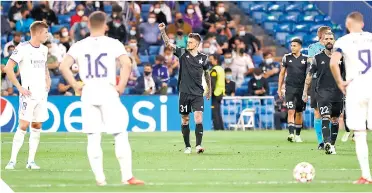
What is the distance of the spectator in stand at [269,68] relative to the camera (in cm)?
3169

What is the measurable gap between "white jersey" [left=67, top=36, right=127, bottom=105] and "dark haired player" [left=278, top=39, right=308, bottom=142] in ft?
33.9

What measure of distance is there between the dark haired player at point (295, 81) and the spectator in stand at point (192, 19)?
1034 centimetres

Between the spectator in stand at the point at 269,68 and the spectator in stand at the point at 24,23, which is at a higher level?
the spectator in stand at the point at 24,23

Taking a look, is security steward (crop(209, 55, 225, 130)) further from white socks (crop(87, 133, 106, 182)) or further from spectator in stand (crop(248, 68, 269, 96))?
white socks (crop(87, 133, 106, 182))

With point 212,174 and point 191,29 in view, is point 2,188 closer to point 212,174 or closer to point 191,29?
point 212,174

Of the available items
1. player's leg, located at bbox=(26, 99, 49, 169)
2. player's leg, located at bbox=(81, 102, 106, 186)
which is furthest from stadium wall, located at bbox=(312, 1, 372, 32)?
player's leg, located at bbox=(81, 102, 106, 186)

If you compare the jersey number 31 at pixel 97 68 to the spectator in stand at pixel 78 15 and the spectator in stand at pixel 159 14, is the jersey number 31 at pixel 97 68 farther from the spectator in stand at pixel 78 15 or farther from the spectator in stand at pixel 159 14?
the spectator in stand at pixel 159 14

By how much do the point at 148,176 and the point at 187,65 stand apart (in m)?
5.03

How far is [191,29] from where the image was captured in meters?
33.0

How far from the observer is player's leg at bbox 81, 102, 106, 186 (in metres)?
12.9

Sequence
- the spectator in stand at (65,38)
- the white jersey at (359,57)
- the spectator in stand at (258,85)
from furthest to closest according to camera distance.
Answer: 1. the spectator in stand at (65,38)
2. the spectator in stand at (258,85)
3. the white jersey at (359,57)

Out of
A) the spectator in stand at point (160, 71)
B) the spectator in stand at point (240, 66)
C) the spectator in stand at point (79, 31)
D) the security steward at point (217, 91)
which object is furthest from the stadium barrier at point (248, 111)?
the spectator in stand at point (79, 31)

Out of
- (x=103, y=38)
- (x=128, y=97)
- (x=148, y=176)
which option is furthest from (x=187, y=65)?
(x=128, y=97)

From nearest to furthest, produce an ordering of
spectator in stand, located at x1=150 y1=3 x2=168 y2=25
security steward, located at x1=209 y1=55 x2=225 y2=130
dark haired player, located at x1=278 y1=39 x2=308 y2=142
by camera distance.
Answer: dark haired player, located at x1=278 y1=39 x2=308 y2=142
security steward, located at x1=209 y1=55 x2=225 y2=130
spectator in stand, located at x1=150 y1=3 x2=168 y2=25
